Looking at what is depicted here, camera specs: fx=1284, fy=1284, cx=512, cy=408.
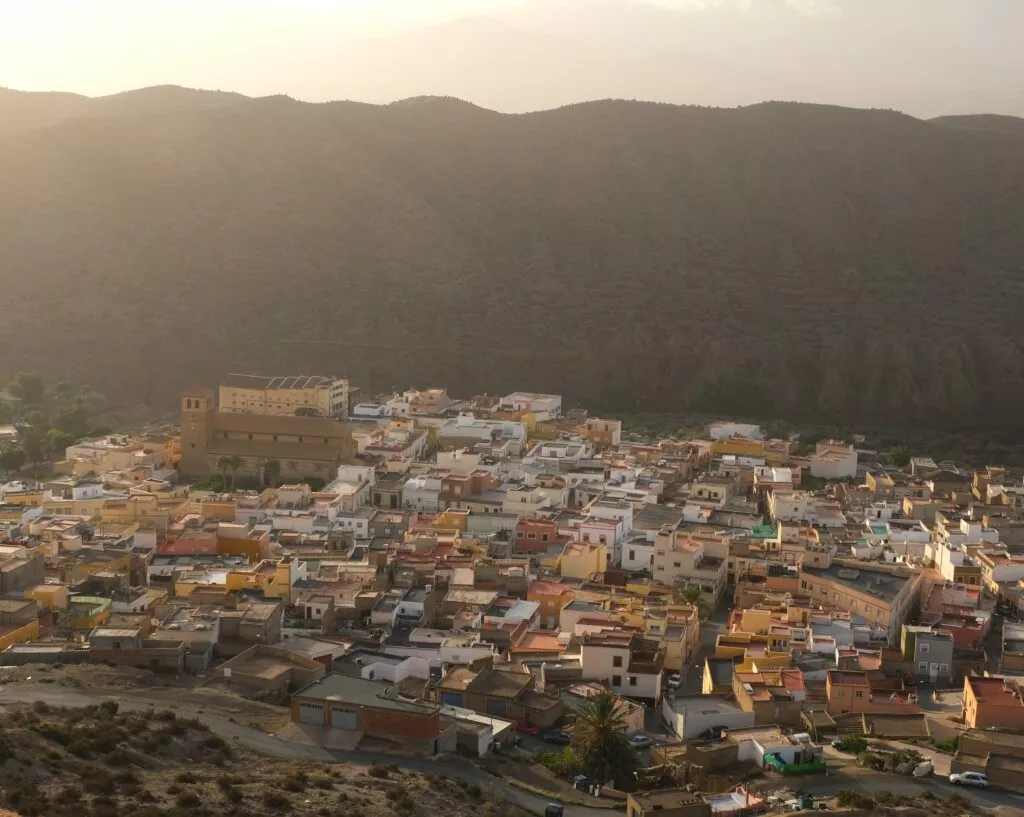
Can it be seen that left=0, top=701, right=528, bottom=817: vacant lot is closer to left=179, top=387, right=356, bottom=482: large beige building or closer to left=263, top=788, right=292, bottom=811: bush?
left=263, top=788, right=292, bottom=811: bush

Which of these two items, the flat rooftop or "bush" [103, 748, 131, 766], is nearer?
"bush" [103, 748, 131, 766]

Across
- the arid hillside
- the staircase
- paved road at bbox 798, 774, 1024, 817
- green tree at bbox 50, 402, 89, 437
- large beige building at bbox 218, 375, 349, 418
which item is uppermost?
the arid hillside

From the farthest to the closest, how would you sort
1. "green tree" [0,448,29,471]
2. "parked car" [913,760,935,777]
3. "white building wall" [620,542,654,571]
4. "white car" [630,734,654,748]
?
"green tree" [0,448,29,471]
"white building wall" [620,542,654,571]
"white car" [630,734,654,748]
"parked car" [913,760,935,777]

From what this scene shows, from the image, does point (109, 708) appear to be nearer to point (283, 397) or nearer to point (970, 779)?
point (970, 779)

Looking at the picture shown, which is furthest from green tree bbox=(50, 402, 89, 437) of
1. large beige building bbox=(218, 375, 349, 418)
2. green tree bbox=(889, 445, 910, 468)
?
green tree bbox=(889, 445, 910, 468)

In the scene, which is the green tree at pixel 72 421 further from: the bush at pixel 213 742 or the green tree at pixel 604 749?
the green tree at pixel 604 749

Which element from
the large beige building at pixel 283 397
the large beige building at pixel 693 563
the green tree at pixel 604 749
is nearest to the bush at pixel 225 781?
the green tree at pixel 604 749

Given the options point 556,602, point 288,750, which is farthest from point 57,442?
point 288,750
